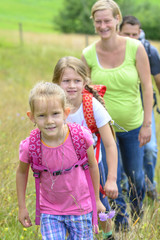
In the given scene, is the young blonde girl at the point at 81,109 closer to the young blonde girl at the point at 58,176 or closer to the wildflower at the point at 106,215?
the young blonde girl at the point at 58,176

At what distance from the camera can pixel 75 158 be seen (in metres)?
2.29

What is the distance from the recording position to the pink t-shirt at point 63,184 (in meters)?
2.25

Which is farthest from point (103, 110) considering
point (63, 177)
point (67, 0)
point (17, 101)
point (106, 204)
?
point (67, 0)

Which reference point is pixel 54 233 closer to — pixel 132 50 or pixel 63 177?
pixel 63 177

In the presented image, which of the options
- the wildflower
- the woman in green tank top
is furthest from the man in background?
the wildflower

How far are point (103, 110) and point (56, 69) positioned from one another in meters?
0.50

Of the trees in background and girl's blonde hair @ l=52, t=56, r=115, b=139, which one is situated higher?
the trees in background

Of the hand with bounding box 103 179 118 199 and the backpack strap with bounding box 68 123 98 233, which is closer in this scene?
the backpack strap with bounding box 68 123 98 233

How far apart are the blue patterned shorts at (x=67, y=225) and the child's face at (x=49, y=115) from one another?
57 cm

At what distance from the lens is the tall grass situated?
2.76 m

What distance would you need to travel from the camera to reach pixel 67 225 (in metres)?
2.37

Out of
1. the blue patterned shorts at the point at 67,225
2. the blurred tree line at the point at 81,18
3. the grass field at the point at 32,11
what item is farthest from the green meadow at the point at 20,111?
the grass field at the point at 32,11

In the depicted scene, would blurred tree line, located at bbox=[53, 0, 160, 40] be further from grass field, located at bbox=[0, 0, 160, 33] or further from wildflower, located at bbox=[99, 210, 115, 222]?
wildflower, located at bbox=[99, 210, 115, 222]

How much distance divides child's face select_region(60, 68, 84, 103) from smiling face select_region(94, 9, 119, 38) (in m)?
0.77
